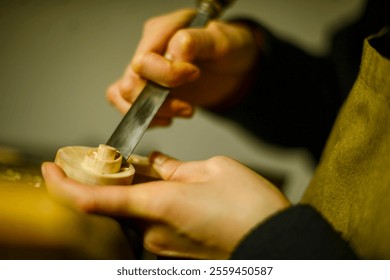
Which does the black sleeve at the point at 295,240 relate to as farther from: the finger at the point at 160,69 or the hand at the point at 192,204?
the finger at the point at 160,69

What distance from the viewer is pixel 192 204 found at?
0.45 m

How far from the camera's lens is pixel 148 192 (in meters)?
0.43

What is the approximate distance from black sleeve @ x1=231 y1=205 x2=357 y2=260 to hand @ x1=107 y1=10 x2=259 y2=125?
0.29 meters

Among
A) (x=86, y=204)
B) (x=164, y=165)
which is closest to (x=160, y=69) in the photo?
(x=164, y=165)

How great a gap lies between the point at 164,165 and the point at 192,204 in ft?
0.35

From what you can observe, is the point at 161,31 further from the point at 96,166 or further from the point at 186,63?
the point at 96,166

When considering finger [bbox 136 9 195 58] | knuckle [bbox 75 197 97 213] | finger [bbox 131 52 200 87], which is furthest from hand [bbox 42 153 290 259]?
finger [bbox 136 9 195 58]

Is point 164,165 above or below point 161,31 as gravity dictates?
below

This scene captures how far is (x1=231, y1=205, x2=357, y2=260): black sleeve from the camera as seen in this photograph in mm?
405

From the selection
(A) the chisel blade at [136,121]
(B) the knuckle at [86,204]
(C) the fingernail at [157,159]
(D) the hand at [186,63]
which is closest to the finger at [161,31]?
(D) the hand at [186,63]

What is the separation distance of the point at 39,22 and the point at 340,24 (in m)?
0.72

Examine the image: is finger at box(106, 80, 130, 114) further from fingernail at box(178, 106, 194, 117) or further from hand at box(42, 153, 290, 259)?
hand at box(42, 153, 290, 259)
